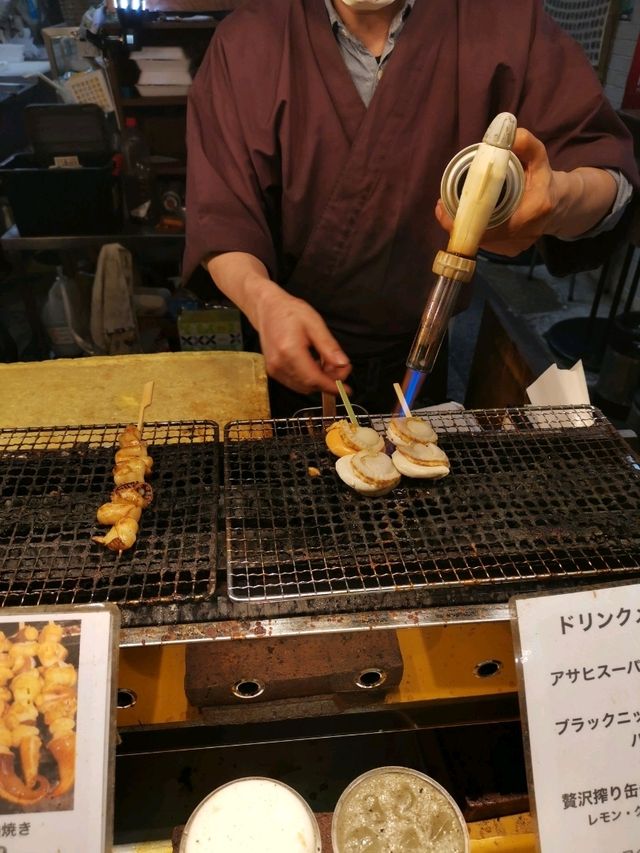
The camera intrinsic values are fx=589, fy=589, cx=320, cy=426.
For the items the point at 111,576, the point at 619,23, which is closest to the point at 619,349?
the point at 619,23

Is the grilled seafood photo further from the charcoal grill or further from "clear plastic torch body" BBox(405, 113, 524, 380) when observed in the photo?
"clear plastic torch body" BBox(405, 113, 524, 380)

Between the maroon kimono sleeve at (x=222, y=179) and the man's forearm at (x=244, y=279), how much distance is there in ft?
0.15

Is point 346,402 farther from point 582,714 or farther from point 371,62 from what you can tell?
point 371,62

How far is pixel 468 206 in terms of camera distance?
1376mm

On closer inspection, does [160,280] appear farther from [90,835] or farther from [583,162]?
[90,835]

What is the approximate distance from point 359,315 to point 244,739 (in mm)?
1747

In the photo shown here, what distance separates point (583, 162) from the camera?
2135 mm

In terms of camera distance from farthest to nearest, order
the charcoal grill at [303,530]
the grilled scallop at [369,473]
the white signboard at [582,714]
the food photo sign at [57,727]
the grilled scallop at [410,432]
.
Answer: the grilled scallop at [410,432] → the grilled scallop at [369,473] → the charcoal grill at [303,530] → the white signboard at [582,714] → the food photo sign at [57,727]

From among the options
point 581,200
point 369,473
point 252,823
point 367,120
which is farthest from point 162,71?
point 252,823

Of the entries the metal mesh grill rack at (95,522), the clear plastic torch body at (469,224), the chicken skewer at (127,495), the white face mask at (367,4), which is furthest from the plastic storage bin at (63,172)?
the clear plastic torch body at (469,224)

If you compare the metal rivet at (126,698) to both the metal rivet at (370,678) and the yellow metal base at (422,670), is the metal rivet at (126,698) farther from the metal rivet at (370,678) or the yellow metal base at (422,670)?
the metal rivet at (370,678)

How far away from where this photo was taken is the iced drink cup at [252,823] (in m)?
1.17

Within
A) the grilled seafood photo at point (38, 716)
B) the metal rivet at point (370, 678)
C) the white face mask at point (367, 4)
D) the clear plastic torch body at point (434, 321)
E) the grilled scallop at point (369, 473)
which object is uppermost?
the white face mask at point (367, 4)

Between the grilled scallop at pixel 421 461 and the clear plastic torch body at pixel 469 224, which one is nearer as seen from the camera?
the clear plastic torch body at pixel 469 224
